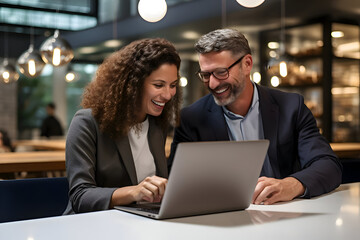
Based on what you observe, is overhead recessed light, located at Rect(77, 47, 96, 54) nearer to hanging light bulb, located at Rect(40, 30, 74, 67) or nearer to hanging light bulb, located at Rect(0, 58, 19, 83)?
hanging light bulb, located at Rect(0, 58, 19, 83)

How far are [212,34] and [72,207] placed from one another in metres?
1.00

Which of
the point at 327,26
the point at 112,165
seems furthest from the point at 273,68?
the point at 112,165

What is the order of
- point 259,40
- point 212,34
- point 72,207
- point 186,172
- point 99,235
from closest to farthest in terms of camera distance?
point 99,235 < point 186,172 < point 72,207 < point 212,34 < point 259,40

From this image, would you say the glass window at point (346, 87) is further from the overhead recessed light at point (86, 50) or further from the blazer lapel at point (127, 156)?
the blazer lapel at point (127, 156)

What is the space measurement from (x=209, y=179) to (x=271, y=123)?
916 millimetres

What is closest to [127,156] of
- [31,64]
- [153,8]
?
[153,8]

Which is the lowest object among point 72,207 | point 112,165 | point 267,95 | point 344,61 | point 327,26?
point 72,207

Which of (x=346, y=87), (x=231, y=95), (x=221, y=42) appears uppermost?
(x=346, y=87)

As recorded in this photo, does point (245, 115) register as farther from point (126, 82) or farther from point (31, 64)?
point (31, 64)

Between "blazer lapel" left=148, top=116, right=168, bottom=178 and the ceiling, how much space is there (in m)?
5.30

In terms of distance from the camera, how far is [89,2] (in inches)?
400

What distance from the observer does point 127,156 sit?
1896 millimetres

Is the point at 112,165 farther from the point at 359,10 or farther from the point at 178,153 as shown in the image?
the point at 359,10

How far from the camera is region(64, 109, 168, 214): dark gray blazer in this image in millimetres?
1755
